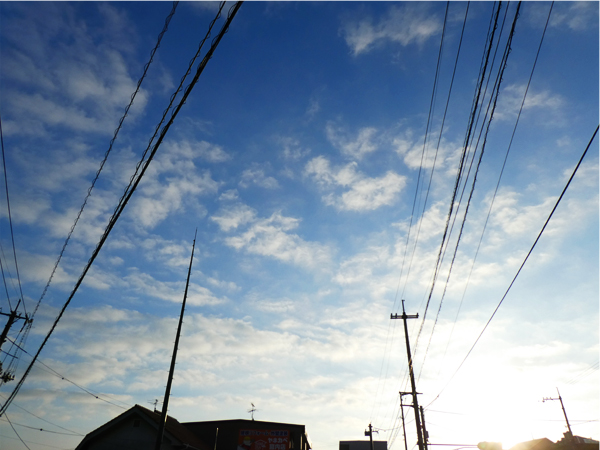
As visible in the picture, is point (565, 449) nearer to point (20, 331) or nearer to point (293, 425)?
point (293, 425)

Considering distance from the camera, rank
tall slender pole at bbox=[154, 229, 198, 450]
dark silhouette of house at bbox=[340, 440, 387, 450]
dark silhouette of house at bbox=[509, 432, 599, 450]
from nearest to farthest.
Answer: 1. tall slender pole at bbox=[154, 229, 198, 450]
2. dark silhouette of house at bbox=[509, 432, 599, 450]
3. dark silhouette of house at bbox=[340, 440, 387, 450]

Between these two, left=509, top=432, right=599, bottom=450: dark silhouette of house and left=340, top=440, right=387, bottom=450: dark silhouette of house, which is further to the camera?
left=340, top=440, right=387, bottom=450: dark silhouette of house

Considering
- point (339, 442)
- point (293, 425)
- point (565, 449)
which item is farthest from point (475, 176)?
point (339, 442)

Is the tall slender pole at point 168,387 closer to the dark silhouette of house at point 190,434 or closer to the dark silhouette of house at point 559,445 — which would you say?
the dark silhouette of house at point 190,434

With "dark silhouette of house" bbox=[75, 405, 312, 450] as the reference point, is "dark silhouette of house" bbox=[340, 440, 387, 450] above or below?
below

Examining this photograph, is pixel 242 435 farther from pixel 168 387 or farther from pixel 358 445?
pixel 358 445

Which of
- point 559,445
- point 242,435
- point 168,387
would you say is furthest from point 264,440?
point 559,445

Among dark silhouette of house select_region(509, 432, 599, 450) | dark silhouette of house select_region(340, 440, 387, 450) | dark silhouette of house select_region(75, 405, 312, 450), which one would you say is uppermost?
dark silhouette of house select_region(75, 405, 312, 450)

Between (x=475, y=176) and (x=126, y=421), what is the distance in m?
26.0

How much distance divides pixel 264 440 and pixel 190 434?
21.1 feet

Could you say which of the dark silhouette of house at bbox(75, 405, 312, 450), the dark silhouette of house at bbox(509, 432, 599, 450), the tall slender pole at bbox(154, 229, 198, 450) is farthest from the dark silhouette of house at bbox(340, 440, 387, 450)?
the tall slender pole at bbox(154, 229, 198, 450)

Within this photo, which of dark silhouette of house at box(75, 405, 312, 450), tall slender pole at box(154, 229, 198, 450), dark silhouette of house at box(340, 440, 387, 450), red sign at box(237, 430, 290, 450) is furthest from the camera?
dark silhouette of house at box(340, 440, 387, 450)

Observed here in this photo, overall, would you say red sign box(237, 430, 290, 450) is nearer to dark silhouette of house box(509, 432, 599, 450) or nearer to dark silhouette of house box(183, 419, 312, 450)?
dark silhouette of house box(183, 419, 312, 450)

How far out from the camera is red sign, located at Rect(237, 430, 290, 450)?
3069 cm
